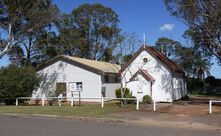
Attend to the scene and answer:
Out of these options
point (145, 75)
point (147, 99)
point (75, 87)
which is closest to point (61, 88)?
point (75, 87)

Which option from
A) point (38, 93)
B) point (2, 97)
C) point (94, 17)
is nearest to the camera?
point (2, 97)

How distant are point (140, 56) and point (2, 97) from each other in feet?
42.9

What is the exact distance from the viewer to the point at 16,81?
33.8m

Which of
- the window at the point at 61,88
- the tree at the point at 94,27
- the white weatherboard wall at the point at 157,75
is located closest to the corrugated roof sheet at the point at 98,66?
the white weatherboard wall at the point at 157,75

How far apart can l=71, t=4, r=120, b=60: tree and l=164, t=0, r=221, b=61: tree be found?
3279 centimetres

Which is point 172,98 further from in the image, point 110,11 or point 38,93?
point 110,11

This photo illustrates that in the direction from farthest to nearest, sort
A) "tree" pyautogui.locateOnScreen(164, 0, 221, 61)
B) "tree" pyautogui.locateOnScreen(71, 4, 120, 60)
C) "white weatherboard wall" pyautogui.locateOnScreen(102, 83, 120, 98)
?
"tree" pyautogui.locateOnScreen(71, 4, 120, 60) → "white weatherboard wall" pyautogui.locateOnScreen(102, 83, 120, 98) → "tree" pyautogui.locateOnScreen(164, 0, 221, 61)

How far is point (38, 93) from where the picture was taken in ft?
132

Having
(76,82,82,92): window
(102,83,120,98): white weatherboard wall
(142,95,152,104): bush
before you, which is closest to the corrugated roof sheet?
(102,83,120,98): white weatherboard wall

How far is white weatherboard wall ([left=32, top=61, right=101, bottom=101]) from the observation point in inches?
1457

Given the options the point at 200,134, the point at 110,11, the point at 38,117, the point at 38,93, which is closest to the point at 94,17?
the point at 110,11

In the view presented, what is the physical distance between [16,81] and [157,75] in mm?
12688

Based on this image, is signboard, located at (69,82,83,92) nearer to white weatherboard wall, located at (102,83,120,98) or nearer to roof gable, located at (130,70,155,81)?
white weatherboard wall, located at (102,83,120,98)

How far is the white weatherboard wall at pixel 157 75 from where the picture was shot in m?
35.8
